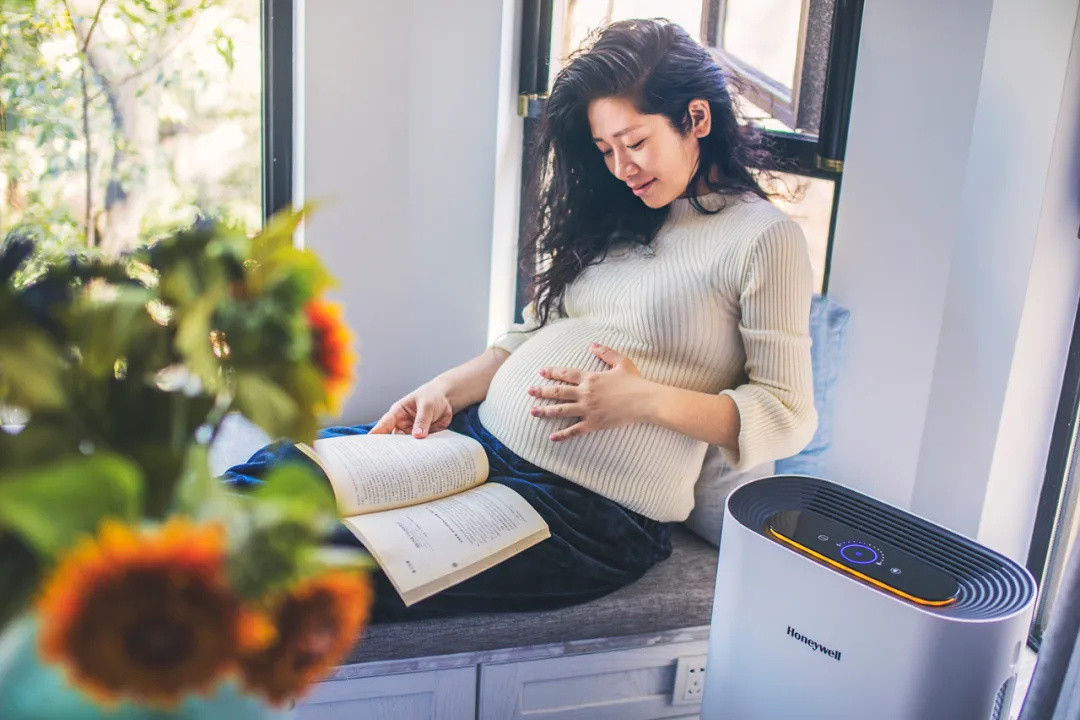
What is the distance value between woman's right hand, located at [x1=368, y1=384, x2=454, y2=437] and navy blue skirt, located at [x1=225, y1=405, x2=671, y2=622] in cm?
13

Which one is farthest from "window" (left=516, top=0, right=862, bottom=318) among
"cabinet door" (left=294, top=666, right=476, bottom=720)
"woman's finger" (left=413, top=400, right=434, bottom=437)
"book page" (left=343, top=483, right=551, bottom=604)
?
"cabinet door" (left=294, top=666, right=476, bottom=720)

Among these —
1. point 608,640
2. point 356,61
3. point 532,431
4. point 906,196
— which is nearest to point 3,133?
point 356,61

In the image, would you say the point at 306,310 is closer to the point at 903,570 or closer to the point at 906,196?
the point at 903,570

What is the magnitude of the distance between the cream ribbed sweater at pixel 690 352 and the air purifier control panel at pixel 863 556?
0.67 ft

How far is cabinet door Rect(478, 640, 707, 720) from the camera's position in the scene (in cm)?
144

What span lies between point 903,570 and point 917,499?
2.11ft

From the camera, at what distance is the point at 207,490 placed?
402 millimetres

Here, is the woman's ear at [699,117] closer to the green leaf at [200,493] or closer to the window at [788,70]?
the window at [788,70]

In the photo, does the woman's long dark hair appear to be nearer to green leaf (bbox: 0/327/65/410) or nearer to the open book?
the open book

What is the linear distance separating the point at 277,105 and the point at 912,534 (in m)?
1.51

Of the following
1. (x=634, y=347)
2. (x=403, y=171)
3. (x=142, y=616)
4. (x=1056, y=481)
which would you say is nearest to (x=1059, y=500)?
(x=1056, y=481)

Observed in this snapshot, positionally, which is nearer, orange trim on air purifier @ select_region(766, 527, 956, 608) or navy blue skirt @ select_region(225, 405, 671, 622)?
orange trim on air purifier @ select_region(766, 527, 956, 608)

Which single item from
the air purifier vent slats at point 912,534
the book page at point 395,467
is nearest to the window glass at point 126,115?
the book page at point 395,467

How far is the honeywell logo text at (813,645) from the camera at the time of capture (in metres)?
1.16
